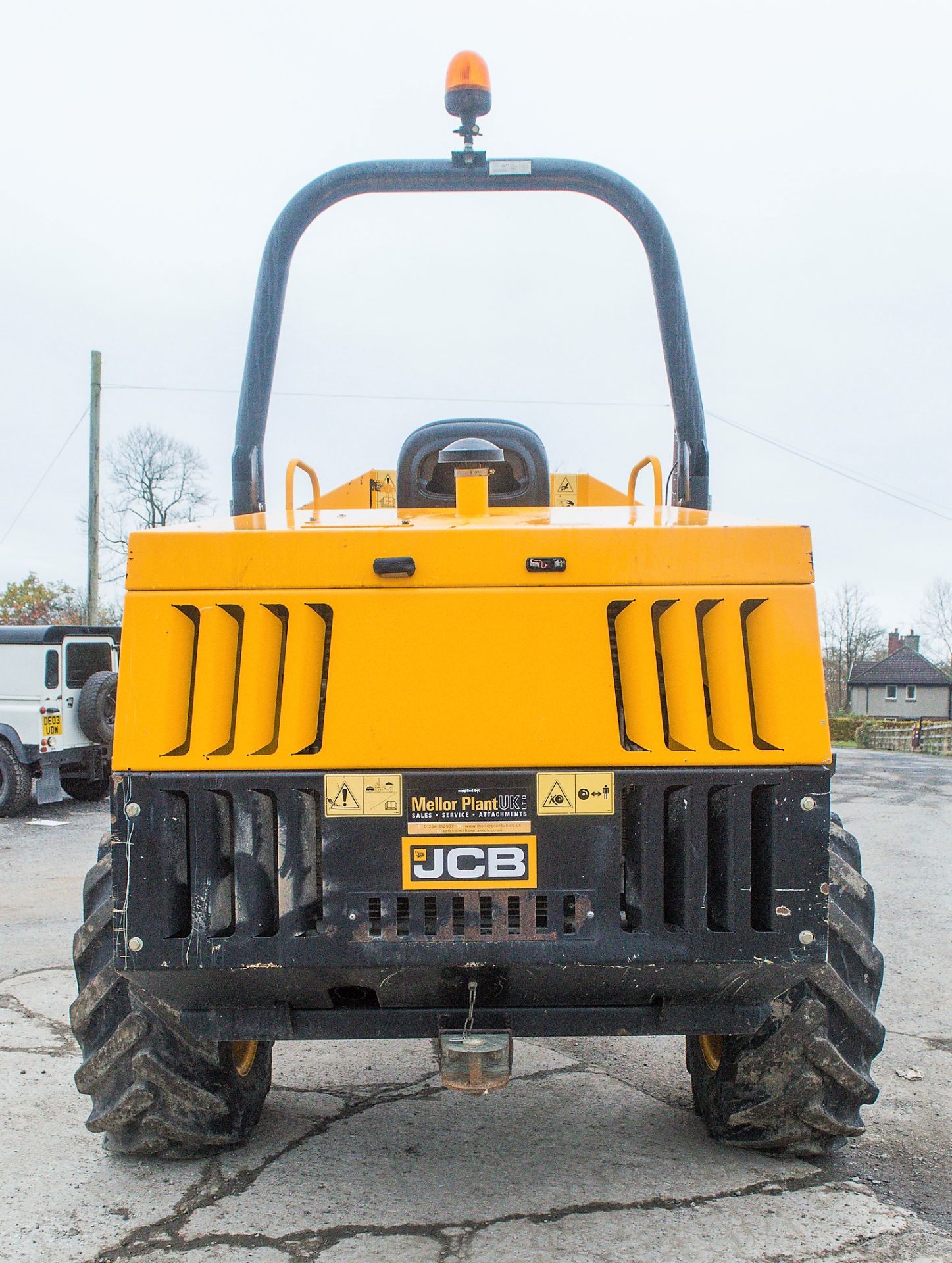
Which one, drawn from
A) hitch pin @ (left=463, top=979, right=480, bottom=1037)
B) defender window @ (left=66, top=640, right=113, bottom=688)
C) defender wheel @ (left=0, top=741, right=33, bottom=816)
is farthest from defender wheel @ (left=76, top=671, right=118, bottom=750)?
hitch pin @ (left=463, top=979, right=480, bottom=1037)

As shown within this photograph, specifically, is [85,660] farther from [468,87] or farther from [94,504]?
[468,87]

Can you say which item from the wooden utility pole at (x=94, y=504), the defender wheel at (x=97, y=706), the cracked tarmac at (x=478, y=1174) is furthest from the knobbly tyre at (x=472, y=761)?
the wooden utility pole at (x=94, y=504)

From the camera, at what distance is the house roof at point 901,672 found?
76562 mm

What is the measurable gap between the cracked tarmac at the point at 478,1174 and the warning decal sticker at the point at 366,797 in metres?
1.14

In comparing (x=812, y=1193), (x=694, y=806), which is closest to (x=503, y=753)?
(x=694, y=806)

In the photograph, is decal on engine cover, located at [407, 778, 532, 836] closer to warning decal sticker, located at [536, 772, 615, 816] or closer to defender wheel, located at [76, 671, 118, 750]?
warning decal sticker, located at [536, 772, 615, 816]

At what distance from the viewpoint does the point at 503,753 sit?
2.74 metres

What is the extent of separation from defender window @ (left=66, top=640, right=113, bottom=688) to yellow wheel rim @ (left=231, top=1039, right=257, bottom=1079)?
1024 centimetres

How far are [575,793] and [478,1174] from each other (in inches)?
55.2

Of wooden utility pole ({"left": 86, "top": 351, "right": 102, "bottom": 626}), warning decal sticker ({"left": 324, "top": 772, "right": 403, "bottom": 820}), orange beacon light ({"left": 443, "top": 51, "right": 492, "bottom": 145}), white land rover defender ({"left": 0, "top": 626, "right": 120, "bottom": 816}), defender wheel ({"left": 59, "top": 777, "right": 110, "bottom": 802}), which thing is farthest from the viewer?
wooden utility pole ({"left": 86, "top": 351, "right": 102, "bottom": 626})

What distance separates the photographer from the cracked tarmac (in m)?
2.97

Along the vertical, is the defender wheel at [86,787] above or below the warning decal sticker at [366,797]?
below

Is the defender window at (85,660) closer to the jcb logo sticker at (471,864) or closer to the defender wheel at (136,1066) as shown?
the defender wheel at (136,1066)

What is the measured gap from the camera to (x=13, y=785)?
41.9ft
